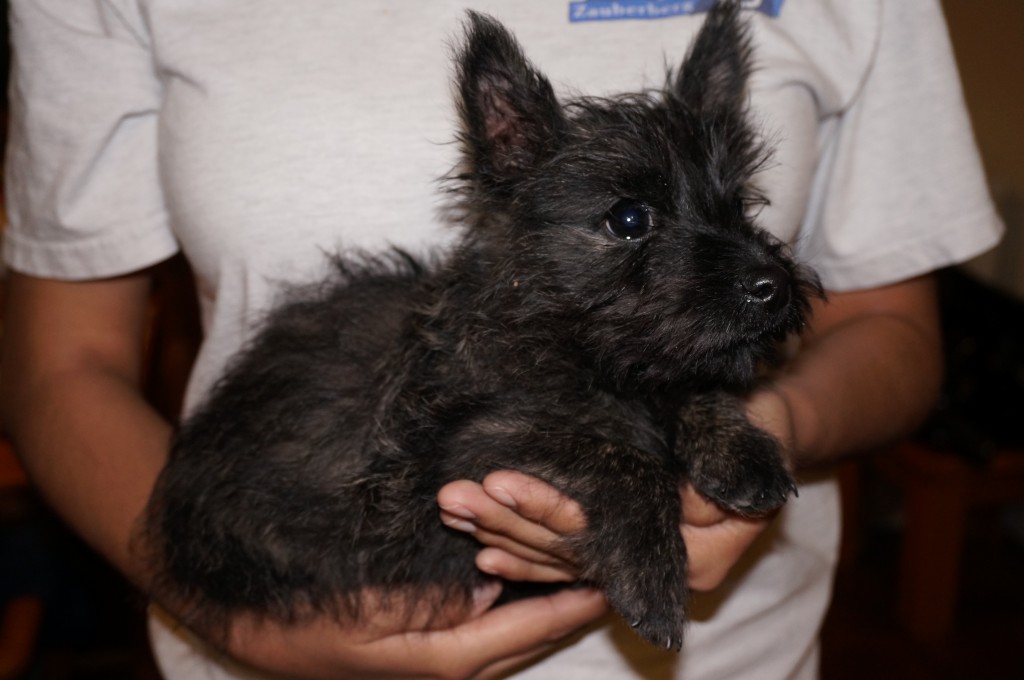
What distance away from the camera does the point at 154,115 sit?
92.9 inches

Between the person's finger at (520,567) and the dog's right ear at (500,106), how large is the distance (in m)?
0.85

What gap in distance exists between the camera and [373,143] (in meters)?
2.19

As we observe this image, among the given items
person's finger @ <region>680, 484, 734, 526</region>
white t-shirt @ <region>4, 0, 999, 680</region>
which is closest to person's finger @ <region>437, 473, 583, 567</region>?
person's finger @ <region>680, 484, 734, 526</region>

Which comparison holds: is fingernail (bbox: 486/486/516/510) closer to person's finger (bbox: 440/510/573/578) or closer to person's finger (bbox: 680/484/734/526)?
person's finger (bbox: 440/510/573/578)

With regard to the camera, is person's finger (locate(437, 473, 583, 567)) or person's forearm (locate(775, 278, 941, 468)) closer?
person's finger (locate(437, 473, 583, 567))

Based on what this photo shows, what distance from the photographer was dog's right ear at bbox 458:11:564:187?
1.97 metres

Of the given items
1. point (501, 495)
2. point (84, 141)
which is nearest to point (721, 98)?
point (501, 495)

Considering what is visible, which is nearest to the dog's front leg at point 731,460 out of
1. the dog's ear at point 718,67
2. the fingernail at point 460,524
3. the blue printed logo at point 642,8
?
the fingernail at point 460,524

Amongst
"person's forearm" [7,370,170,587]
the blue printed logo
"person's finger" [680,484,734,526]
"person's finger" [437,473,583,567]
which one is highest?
the blue printed logo

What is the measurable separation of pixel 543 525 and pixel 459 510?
181 mm

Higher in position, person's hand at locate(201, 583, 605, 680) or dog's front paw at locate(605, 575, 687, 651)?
dog's front paw at locate(605, 575, 687, 651)

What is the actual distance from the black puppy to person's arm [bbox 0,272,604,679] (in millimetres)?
89

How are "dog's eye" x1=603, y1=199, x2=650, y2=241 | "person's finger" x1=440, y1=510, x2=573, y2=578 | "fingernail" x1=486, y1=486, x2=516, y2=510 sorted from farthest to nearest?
"dog's eye" x1=603, y1=199, x2=650, y2=241 < "person's finger" x1=440, y1=510, x2=573, y2=578 < "fingernail" x1=486, y1=486, x2=516, y2=510

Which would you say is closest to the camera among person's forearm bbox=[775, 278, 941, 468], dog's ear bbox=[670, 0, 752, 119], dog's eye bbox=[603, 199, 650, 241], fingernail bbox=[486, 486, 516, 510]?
fingernail bbox=[486, 486, 516, 510]
